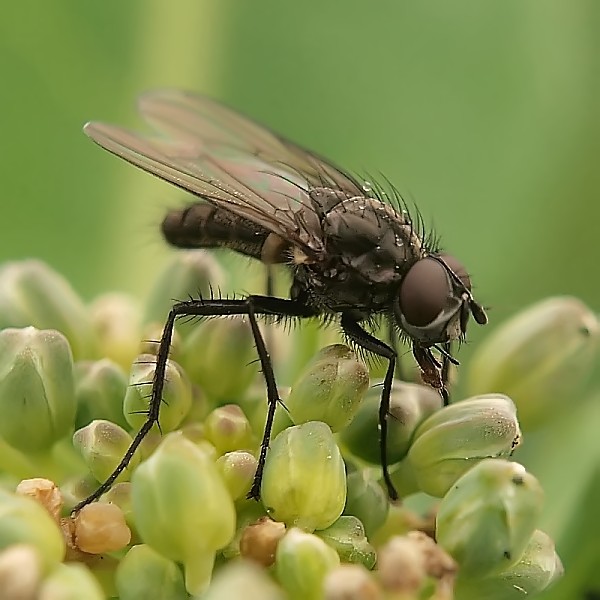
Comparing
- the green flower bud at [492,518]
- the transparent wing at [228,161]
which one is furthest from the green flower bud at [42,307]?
the green flower bud at [492,518]

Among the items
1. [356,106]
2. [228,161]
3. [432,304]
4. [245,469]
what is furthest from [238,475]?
[356,106]

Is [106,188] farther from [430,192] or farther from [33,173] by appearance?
[430,192]

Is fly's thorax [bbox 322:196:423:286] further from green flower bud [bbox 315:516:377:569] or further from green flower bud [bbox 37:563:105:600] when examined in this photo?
green flower bud [bbox 37:563:105:600]

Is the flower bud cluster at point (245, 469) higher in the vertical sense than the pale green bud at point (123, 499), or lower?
higher

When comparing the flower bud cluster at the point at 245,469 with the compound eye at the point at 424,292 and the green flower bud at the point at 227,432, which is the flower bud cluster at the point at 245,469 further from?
the compound eye at the point at 424,292

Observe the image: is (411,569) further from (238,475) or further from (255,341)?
(255,341)

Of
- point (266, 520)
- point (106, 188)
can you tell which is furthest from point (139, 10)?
point (266, 520)
